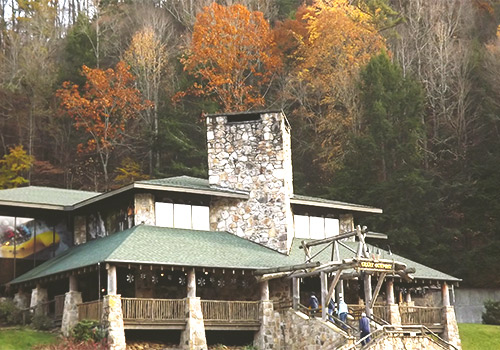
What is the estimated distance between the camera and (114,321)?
31484mm

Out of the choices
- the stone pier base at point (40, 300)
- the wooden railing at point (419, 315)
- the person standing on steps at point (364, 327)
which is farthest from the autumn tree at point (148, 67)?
the person standing on steps at point (364, 327)

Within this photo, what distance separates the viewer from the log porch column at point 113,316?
31031 mm

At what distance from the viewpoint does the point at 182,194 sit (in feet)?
125

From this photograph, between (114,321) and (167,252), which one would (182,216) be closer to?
(167,252)

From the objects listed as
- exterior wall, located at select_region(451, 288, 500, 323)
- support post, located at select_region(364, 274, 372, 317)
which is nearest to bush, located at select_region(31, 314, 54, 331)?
support post, located at select_region(364, 274, 372, 317)

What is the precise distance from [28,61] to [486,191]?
36199mm

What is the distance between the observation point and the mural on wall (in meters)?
39.2

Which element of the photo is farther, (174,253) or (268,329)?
(268,329)

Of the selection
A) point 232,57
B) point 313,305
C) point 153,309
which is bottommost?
point 313,305

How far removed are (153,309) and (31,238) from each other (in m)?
9.63

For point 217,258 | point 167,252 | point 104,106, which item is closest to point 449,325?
point 217,258

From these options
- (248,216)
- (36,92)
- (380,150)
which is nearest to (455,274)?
(380,150)

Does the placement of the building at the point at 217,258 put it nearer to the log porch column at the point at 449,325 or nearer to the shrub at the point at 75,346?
the log porch column at the point at 449,325

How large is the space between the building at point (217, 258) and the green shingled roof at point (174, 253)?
87 millimetres
